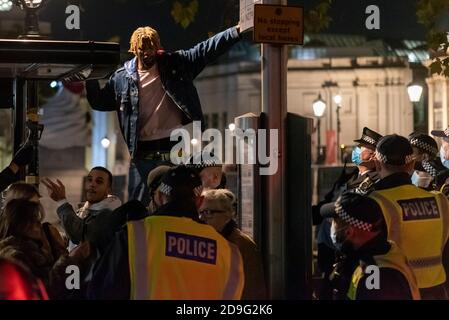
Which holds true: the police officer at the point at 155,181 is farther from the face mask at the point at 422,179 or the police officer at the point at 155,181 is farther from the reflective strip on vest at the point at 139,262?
the face mask at the point at 422,179

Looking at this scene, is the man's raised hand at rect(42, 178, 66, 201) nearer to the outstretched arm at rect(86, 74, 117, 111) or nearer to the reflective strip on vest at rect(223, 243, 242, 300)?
the outstretched arm at rect(86, 74, 117, 111)

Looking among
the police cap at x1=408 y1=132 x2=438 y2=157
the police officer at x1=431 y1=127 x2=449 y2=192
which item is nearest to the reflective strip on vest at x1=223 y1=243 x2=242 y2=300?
the police officer at x1=431 y1=127 x2=449 y2=192

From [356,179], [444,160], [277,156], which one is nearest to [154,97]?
[277,156]

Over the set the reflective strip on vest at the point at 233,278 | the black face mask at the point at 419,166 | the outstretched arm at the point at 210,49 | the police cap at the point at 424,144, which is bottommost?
the reflective strip on vest at the point at 233,278

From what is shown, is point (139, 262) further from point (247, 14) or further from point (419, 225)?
point (247, 14)

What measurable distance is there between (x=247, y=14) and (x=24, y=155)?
239 centimetres

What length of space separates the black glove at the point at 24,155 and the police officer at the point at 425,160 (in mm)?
3405

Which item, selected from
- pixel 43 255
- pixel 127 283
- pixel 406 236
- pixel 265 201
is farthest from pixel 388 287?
pixel 43 255

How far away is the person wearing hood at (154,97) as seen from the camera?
7.23 m

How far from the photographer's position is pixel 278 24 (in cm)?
664

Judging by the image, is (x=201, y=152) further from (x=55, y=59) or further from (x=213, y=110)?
(x=213, y=110)

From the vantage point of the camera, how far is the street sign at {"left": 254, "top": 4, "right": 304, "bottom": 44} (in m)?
6.57

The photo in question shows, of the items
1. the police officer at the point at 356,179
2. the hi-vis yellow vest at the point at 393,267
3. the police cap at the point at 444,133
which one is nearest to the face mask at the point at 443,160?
the police cap at the point at 444,133

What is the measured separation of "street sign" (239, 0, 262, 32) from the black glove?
2.23 meters
